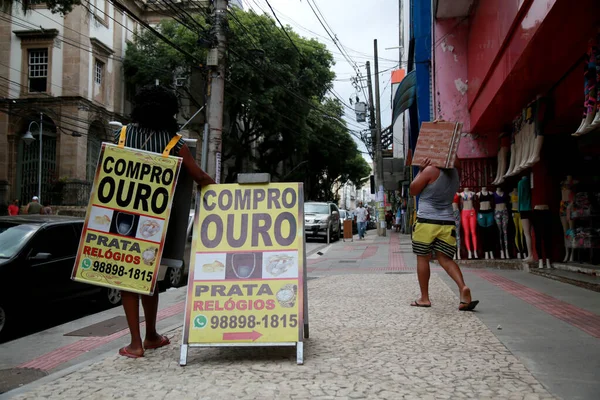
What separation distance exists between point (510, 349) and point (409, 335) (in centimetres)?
84

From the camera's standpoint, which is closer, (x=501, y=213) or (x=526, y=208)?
(x=526, y=208)

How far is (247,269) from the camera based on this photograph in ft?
12.4

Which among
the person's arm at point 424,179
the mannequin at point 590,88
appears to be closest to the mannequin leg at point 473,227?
the mannequin at point 590,88

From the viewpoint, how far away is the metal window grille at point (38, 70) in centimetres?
2591

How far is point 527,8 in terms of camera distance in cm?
618

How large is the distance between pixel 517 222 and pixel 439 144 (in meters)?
5.86

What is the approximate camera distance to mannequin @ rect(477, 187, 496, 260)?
35.5 feet

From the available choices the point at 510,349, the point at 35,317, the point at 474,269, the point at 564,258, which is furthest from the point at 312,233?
the point at 510,349

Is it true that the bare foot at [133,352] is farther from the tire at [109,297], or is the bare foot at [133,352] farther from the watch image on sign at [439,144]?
the tire at [109,297]

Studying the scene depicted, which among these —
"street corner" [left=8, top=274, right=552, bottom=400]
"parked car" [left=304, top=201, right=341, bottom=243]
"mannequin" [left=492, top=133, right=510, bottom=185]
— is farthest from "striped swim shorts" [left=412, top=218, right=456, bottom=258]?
"parked car" [left=304, top=201, right=341, bottom=243]

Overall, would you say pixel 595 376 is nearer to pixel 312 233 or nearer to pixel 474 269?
pixel 474 269

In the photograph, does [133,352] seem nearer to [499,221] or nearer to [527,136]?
[527,136]

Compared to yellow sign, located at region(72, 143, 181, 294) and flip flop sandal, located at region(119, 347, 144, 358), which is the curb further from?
yellow sign, located at region(72, 143, 181, 294)

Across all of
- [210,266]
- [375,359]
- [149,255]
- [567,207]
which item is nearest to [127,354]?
[149,255]
